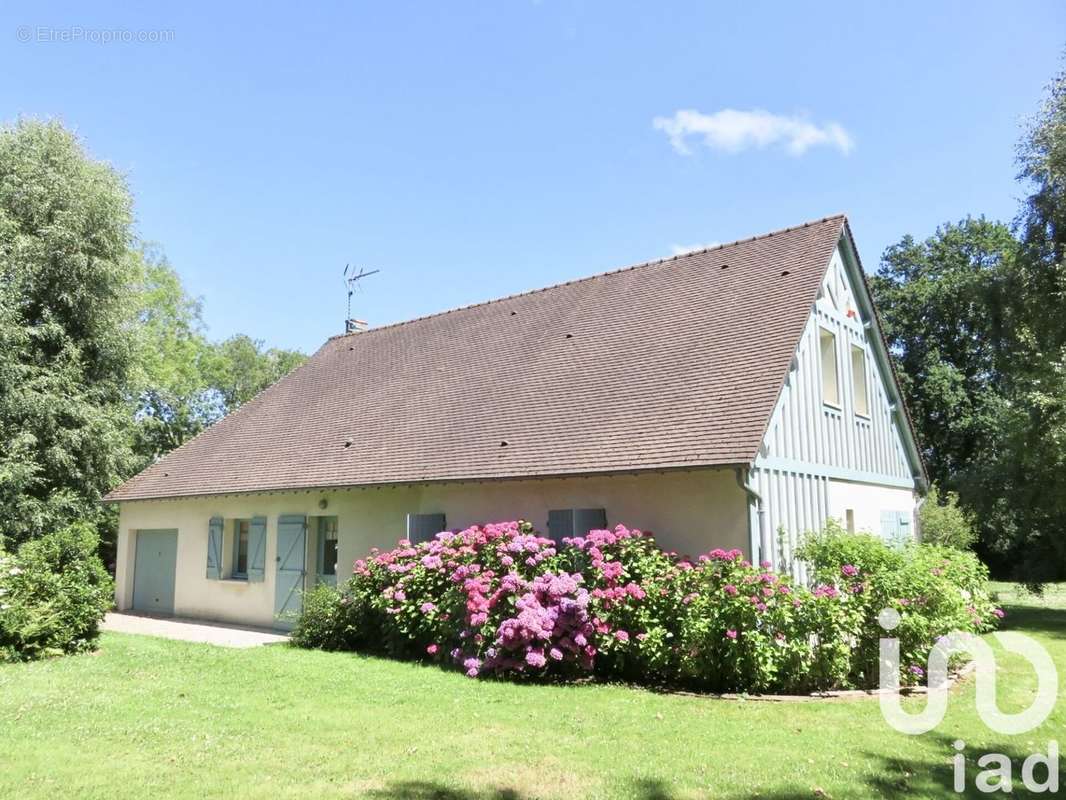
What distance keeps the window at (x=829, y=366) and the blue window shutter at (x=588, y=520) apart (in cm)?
483

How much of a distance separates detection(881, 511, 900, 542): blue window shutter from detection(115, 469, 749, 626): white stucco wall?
561 cm

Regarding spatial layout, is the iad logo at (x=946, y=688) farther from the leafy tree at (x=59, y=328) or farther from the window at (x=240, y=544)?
the leafy tree at (x=59, y=328)

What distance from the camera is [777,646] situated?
8477 mm

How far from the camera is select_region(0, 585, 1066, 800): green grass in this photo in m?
5.35

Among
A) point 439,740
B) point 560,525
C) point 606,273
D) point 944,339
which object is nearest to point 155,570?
point 560,525

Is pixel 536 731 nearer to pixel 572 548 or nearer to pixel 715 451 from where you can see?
pixel 572 548

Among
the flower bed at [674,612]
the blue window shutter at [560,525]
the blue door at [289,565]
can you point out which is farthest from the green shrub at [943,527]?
the blue door at [289,565]

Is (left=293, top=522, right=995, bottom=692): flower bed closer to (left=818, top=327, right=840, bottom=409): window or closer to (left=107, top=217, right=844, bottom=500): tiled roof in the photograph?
(left=107, top=217, right=844, bottom=500): tiled roof

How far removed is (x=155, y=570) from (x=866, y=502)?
53.0 ft

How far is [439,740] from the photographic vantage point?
652 cm

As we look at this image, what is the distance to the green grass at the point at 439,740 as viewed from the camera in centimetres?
535

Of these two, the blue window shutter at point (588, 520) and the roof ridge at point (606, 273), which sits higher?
the roof ridge at point (606, 273)

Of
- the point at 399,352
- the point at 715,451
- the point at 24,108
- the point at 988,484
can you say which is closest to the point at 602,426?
the point at 715,451

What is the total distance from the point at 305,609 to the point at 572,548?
5.07 m
